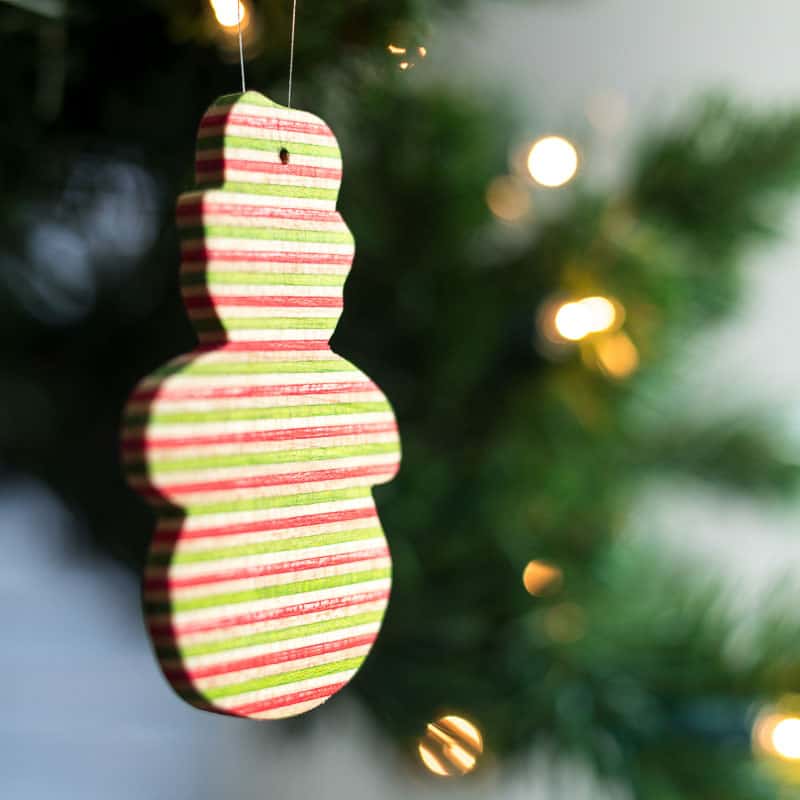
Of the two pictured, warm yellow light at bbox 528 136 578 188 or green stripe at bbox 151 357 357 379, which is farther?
warm yellow light at bbox 528 136 578 188

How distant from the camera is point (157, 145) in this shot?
18.6 inches

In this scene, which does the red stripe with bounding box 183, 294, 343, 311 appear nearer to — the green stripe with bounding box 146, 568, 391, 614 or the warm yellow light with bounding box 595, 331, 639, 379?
the green stripe with bounding box 146, 568, 391, 614

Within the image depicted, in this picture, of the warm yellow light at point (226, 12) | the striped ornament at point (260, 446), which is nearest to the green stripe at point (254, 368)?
the striped ornament at point (260, 446)

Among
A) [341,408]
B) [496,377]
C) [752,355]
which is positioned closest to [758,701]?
[496,377]

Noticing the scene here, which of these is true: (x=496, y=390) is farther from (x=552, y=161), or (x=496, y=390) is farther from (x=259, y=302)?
(x=259, y=302)

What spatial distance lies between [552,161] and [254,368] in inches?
15.2

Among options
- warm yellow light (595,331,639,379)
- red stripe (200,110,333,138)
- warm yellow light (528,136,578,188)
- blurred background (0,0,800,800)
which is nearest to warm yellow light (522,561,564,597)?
blurred background (0,0,800,800)

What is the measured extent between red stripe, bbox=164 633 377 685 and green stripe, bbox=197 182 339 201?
0.38ft

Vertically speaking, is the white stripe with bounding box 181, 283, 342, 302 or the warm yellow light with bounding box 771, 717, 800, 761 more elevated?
the white stripe with bounding box 181, 283, 342, 302

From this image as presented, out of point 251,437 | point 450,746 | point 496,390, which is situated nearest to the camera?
point 251,437

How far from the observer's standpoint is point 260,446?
289 mm

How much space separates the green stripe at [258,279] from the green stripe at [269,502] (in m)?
0.05

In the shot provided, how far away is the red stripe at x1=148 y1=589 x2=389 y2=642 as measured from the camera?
27cm

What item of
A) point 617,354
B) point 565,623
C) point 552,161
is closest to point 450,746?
point 565,623
